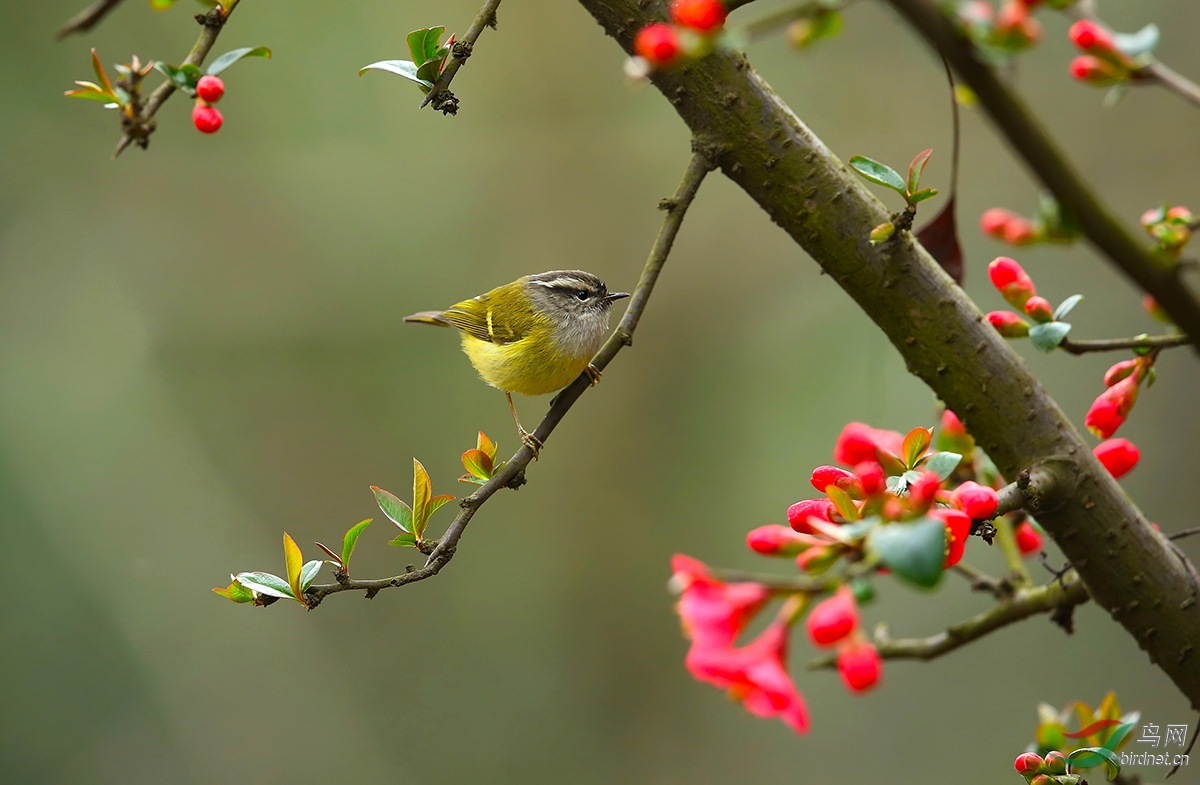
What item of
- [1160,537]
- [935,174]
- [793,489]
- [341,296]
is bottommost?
[793,489]

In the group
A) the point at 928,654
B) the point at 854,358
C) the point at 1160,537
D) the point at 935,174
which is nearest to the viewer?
the point at 1160,537

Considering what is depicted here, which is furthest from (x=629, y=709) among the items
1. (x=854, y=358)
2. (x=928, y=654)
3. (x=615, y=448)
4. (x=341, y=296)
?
(x=928, y=654)

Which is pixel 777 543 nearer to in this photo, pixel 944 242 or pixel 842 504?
pixel 842 504

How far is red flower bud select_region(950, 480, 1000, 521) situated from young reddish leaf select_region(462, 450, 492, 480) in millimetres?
689

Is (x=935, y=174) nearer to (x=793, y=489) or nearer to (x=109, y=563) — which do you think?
(x=793, y=489)

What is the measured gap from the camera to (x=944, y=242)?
4.62ft

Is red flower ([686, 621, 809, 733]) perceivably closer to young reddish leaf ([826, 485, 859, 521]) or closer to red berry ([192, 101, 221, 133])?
young reddish leaf ([826, 485, 859, 521])

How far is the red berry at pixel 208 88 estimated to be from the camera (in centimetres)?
118

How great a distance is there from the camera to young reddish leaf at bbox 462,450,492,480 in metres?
1.34

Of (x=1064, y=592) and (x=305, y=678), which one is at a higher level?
(x=305, y=678)

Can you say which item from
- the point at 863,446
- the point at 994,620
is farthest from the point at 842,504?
the point at 994,620

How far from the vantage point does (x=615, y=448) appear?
3.88m

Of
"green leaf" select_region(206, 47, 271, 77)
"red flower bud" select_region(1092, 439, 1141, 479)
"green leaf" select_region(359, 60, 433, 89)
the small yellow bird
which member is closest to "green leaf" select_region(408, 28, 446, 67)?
"green leaf" select_region(359, 60, 433, 89)

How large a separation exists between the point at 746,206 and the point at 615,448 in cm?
121
